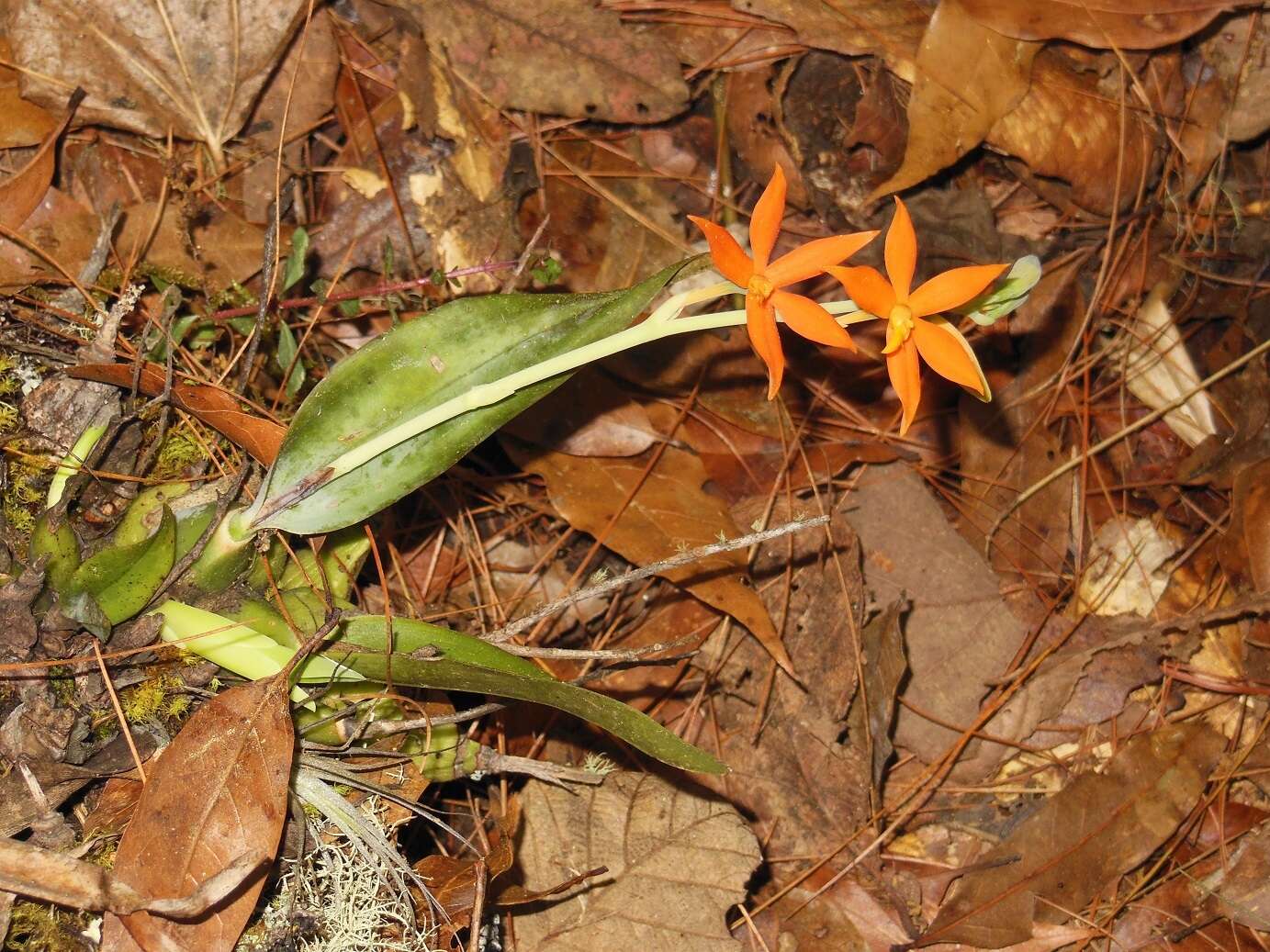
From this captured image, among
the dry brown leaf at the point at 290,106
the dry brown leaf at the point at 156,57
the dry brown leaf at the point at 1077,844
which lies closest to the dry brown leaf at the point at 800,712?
the dry brown leaf at the point at 1077,844

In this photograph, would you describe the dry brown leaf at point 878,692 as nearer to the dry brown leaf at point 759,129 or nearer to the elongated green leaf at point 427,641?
the elongated green leaf at point 427,641

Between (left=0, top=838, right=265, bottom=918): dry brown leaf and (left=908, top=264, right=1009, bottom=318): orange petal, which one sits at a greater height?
(left=908, top=264, right=1009, bottom=318): orange petal

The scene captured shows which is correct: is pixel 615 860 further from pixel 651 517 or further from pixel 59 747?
pixel 59 747

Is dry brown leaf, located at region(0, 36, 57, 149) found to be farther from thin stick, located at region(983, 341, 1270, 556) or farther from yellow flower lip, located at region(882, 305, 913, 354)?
thin stick, located at region(983, 341, 1270, 556)

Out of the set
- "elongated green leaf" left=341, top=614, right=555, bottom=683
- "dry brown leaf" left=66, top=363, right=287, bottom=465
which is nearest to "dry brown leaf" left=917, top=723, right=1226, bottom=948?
"elongated green leaf" left=341, top=614, right=555, bottom=683

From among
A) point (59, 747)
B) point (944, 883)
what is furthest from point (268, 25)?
point (944, 883)

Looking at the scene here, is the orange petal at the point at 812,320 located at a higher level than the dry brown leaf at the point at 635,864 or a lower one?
higher
